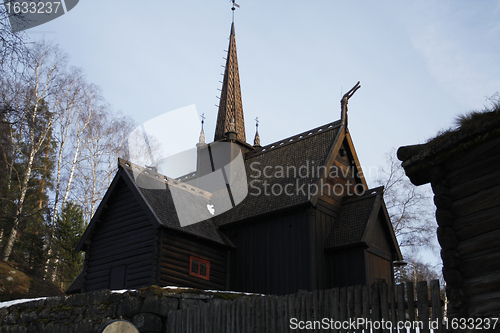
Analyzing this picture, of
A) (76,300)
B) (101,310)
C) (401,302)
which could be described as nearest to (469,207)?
(401,302)

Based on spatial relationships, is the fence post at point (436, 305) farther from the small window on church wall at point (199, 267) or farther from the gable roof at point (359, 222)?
the small window on church wall at point (199, 267)

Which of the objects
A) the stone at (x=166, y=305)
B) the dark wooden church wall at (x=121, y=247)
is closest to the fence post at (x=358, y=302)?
the stone at (x=166, y=305)

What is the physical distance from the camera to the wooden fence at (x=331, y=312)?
6.80 metres

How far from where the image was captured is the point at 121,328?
301 inches

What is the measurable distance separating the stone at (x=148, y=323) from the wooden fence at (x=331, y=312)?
1.35 ft

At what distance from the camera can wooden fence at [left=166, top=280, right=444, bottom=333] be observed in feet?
22.3

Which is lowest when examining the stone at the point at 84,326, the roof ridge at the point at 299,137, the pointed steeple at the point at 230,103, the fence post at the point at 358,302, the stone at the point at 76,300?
the stone at the point at 84,326

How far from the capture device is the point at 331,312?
26.4ft

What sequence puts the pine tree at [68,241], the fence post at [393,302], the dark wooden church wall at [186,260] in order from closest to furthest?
the fence post at [393,302], the dark wooden church wall at [186,260], the pine tree at [68,241]

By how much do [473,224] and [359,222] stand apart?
11.5m

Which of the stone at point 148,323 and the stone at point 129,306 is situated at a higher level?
the stone at point 129,306

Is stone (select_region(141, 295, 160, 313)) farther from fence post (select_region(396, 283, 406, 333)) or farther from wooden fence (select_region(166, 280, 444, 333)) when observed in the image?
fence post (select_region(396, 283, 406, 333))

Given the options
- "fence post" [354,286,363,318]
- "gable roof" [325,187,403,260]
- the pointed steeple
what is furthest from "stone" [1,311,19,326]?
the pointed steeple

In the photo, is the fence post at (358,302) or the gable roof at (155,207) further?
the gable roof at (155,207)
